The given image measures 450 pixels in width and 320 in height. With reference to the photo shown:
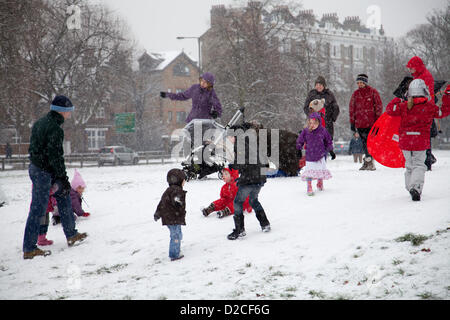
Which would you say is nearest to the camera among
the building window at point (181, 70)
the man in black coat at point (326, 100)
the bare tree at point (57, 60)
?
the man in black coat at point (326, 100)

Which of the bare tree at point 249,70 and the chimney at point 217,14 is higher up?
the chimney at point 217,14

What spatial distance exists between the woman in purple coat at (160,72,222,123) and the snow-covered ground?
3.61 metres

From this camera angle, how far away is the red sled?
796cm

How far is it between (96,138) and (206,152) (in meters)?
46.0

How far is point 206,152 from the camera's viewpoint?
11.0 meters

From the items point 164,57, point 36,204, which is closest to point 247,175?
point 36,204

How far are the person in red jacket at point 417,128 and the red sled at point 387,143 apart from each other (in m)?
1.53

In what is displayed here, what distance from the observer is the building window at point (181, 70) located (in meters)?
61.7

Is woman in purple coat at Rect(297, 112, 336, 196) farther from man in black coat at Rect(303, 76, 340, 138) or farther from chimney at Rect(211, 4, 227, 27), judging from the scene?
chimney at Rect(211, 4, 227, 27)

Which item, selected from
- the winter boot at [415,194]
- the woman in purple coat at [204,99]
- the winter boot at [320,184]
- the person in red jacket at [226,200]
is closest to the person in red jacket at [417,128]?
the winter boot at [415,194]

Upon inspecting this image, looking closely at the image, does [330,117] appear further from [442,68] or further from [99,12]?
[442,68]

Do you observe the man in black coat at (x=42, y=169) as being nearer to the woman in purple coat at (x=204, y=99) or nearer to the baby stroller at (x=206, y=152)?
the woman in purple coat at (x=204, y=99)

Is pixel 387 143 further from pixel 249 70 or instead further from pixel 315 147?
pixel 249 70
